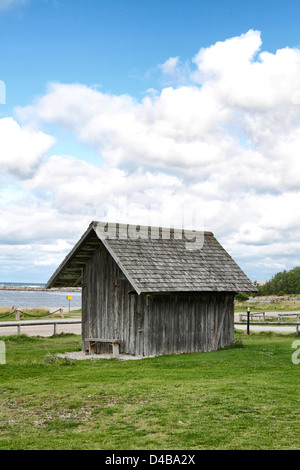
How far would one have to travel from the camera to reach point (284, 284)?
100250mm

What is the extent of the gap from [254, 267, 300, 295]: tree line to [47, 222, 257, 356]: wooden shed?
75406mm

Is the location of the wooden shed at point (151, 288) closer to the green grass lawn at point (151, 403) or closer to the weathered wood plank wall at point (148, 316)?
the weathered wood plank wall at point (148, 316)

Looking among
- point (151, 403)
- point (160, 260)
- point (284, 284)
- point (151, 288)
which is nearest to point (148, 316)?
point (151, 288)

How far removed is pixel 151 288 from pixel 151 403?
8.20 m

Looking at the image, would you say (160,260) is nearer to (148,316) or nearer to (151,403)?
(148,316)

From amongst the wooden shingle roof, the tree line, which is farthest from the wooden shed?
the tree line

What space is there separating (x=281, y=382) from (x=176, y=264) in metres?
8.61

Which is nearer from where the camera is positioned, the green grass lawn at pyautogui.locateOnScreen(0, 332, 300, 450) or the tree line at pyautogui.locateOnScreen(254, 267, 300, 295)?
the green grass lawn at pyautogui.locateOnScreen(0, 332, 300, 450)

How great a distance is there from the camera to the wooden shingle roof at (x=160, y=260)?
2014 cm

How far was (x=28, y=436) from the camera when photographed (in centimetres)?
915

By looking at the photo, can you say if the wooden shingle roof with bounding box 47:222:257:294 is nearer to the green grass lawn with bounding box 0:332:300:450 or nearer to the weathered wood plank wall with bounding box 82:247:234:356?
the weathered wood plank wall with bounding box 82:247:234:356

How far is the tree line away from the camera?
322 ft

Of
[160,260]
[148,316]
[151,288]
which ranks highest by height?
[160,260]

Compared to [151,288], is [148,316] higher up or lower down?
lower down
